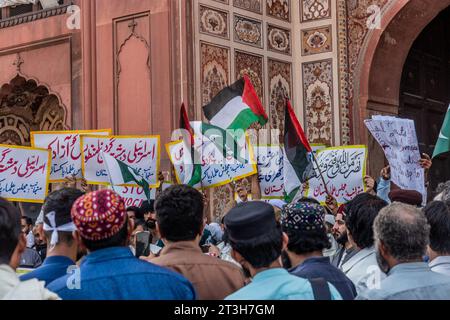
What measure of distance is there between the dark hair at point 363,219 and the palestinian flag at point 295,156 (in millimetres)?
3471

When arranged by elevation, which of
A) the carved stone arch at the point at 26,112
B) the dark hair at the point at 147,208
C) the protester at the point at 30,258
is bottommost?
the protester at the point at 30,258

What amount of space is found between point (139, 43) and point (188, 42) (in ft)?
2.65

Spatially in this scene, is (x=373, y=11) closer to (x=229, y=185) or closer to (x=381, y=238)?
(x=229, y=185)

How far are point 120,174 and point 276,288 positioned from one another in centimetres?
548

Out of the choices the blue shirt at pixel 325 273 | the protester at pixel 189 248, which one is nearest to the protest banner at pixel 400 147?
the blue shirt at pixel 325 273

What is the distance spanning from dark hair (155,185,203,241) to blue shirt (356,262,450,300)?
0.90 metres

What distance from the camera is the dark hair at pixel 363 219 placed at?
13.4 ft

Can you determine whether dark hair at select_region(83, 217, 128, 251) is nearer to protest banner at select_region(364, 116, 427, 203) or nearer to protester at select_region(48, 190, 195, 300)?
protester at select_region(48, 190, 195, 300)

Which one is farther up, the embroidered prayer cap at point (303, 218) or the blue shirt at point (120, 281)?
the embroidered prayer cap at point (303, 218)

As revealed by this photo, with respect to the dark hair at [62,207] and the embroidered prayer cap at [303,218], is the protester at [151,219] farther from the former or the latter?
the embroidered prayer cap at [303,218]

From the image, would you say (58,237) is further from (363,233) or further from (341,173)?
(341,173)

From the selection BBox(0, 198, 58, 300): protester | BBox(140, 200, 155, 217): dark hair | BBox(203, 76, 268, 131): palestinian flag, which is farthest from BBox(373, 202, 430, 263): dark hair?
BBox(140, 200, 155, 217): dark hair

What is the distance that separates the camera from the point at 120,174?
8.27 m
